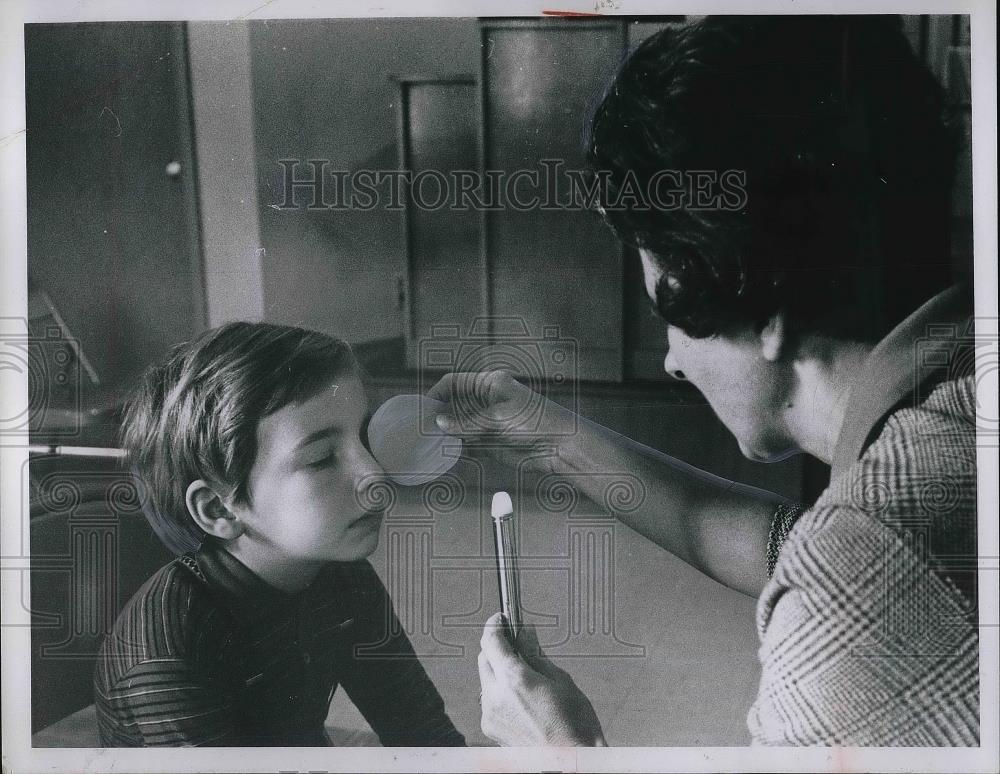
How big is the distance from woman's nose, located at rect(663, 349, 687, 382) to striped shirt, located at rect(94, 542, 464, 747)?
0.71 metres

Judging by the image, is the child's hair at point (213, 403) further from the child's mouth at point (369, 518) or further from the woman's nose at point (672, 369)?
the woman's nose at point (672, 369)

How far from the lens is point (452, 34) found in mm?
1616

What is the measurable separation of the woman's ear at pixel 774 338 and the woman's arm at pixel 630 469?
0.26 meters

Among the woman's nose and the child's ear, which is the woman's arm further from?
the child's ear

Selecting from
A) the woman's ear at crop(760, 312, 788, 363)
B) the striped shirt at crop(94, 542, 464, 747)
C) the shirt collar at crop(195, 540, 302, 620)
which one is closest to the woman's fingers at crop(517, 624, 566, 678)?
the striped shirt at crop(94, 542, 464, 747)

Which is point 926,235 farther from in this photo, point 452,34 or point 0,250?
point 0,250

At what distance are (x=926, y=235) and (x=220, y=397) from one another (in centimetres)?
141

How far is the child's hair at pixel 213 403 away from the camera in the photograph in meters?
1.61

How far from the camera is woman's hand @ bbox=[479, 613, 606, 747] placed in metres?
1.63

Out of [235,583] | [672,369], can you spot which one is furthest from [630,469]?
[235,583]

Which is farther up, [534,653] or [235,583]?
[235,583]

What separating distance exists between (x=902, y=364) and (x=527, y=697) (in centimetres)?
98

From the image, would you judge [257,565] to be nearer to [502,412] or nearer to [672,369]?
[502,412]

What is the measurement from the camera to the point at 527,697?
1635 mm
